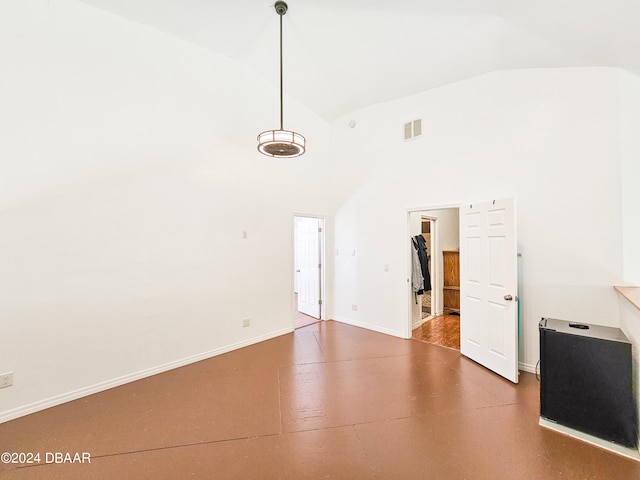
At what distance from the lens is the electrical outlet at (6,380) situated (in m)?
2.38

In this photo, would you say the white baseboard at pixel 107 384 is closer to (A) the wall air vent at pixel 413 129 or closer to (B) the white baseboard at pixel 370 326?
(B) the white baseboard at pixel 370 326

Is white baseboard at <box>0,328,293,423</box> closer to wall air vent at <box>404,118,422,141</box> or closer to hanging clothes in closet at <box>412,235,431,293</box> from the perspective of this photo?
hanging clothes in closet at <box>412,235,431,293</box>

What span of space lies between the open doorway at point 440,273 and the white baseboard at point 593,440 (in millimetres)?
2567

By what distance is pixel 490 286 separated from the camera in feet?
10.7

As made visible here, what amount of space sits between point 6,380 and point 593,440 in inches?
193

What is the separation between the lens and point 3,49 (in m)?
2.38

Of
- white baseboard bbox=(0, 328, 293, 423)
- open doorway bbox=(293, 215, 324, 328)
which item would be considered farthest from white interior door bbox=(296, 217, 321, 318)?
white baseboard bbox=(0, 328, 293, 423)

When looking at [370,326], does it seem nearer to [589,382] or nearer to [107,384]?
[589,382]

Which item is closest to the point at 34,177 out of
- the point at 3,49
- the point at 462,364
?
the point at 3,49

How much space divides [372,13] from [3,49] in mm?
3458

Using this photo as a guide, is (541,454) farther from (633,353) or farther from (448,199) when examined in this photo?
(448,199)

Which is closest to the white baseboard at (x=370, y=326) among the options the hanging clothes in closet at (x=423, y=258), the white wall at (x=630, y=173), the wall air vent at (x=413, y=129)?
the hanging clothes in closet at (x=423, y=258)

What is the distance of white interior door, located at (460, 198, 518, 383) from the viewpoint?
116 inches

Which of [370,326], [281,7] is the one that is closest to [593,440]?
[370,326]
